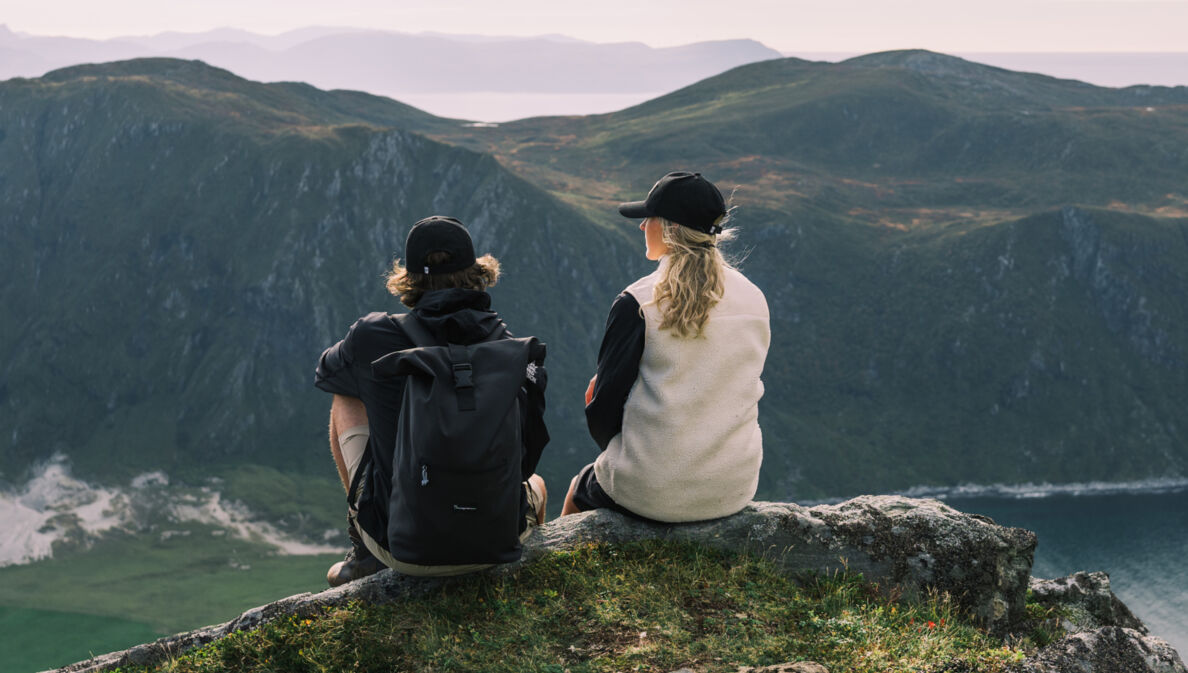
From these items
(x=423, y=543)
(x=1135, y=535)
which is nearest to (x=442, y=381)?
(x=423, y=543)

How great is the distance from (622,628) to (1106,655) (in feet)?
14.1

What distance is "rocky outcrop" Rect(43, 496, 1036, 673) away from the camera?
10.4 metres

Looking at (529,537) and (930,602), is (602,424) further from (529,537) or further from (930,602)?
(930,602)

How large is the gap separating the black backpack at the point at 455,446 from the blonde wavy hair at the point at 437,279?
45 cm

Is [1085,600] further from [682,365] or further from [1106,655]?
[682,365]

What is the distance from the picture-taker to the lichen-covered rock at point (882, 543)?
416 inches

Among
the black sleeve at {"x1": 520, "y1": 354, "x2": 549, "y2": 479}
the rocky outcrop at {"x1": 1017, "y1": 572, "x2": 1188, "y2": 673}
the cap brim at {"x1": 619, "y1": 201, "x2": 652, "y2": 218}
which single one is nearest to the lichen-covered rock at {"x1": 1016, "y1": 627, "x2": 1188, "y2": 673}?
the rocky outcrop at {"x1": 1017, "y1": 572, "x2": 1188, "y2": 673}

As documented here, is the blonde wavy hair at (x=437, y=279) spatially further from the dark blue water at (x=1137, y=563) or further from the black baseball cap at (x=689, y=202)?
the dark blue water at (x=1137, y=563)

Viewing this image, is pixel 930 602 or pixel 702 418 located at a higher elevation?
pixel 702 418

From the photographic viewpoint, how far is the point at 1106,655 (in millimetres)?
8422

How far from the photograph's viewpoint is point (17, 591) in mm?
178000

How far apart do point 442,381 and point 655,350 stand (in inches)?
95.9

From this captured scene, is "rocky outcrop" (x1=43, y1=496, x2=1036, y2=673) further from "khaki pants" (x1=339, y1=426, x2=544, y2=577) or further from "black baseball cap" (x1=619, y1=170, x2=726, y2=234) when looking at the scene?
"black baseball cap" (x1=619, y1=170, x2=726, y2=234)

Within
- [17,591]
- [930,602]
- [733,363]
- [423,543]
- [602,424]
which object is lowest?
[17,591]
